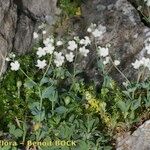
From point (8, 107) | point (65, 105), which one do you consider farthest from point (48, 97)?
point (8, 107)

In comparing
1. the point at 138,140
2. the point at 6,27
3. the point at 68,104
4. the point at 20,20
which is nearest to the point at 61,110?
the point at 68,104

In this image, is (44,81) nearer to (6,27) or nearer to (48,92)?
(48,92)

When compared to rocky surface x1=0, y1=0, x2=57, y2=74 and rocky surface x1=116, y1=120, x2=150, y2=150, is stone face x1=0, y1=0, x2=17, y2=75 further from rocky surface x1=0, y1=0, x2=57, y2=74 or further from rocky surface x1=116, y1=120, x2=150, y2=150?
rocky surface x1=116, y1=120, x2=150, y2=150

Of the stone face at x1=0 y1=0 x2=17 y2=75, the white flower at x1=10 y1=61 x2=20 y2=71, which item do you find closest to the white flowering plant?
the white flower at x1=10 y1=61 x2=20 y2=71

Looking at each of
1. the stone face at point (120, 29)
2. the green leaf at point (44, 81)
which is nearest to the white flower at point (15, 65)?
the green leaf at point (44, 81)

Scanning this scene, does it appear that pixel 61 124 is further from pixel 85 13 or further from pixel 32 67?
pixel 85 13

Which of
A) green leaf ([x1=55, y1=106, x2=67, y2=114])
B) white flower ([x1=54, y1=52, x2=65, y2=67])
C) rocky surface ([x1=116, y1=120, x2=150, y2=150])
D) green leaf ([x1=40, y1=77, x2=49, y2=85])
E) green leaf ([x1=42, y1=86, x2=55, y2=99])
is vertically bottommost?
rocky surface ([x1=116, y1=120, x2=150, y2=150])
